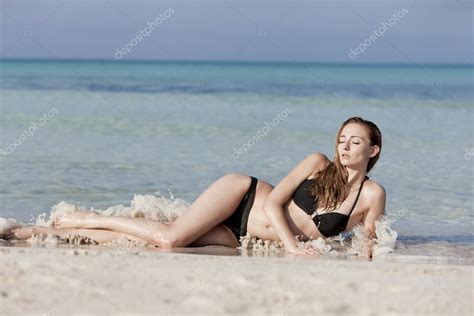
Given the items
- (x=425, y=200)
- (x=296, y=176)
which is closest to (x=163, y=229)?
(x=296, y=176)

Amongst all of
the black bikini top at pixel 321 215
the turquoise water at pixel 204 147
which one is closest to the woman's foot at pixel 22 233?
the turquoise water at pixel 204 147

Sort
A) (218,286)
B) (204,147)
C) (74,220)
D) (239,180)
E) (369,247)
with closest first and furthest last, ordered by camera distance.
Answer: (218,286) → (369,247) → (239,180) → (74,220) → (204,147)

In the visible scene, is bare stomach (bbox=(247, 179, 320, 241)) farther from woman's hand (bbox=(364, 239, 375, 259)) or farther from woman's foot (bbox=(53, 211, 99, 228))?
woman's foot (bbox=(53, 211, 99, 228))

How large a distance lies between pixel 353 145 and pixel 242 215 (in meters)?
0.97

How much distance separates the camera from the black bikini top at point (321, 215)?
6184 mm

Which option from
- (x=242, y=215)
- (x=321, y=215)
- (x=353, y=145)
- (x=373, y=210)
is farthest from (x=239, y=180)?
(x=373, y=210)

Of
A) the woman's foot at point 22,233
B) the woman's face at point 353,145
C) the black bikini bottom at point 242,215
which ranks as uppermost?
the woman's face at point 353,145

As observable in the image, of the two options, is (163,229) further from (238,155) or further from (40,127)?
(40,127)

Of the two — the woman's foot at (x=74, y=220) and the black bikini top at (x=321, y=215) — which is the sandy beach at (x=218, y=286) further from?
the woman's foot at (x=74, y=220)

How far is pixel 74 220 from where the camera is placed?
651 centimetres

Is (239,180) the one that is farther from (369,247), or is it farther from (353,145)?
(369,247)

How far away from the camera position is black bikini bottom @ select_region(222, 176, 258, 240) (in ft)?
20.7

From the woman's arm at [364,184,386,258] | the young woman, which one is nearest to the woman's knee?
the young woman

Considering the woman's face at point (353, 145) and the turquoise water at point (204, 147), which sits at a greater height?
the turquoise water at point (204, 147)
